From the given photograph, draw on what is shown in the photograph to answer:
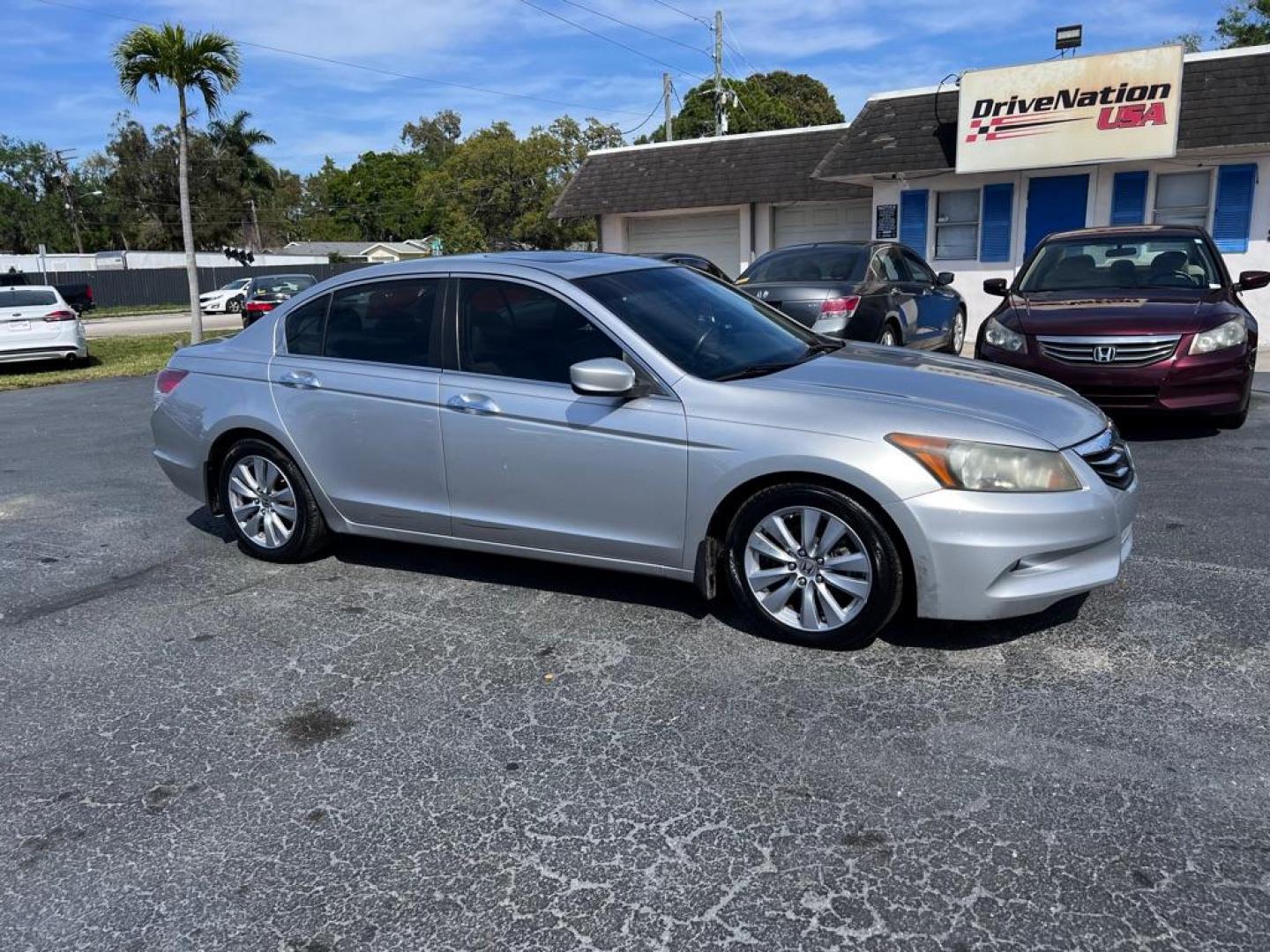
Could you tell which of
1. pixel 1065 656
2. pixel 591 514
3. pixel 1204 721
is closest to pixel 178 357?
pixel 591 514

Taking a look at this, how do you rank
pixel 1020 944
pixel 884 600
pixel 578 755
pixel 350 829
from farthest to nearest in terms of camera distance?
pixel 884 600 < pixel 578 755 < pixel 350 829 < pixel 1020 944

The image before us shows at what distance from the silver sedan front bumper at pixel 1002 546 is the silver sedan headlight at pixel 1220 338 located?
433 centimetres

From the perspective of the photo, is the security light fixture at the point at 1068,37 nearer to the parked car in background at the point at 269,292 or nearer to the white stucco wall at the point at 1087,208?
the white stucco wall at the point at 1087,208

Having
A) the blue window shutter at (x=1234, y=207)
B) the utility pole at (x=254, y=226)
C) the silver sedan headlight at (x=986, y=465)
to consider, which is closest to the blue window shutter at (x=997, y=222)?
the blue window shutter at (x=1234, y=207)

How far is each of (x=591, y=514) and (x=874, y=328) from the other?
5847 mm

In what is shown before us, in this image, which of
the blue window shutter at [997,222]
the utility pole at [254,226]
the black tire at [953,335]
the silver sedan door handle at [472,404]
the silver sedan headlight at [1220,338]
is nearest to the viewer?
the silver sedan door handle at [472,404]

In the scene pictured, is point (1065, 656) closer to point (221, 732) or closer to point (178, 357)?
point (221, 732)

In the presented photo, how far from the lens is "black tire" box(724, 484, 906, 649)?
391cm

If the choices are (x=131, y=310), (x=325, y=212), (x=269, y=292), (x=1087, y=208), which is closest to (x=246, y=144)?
(x=131, y=310)

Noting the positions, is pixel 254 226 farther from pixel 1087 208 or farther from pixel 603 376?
pixel 603 376

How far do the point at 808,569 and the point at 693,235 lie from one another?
19.6m

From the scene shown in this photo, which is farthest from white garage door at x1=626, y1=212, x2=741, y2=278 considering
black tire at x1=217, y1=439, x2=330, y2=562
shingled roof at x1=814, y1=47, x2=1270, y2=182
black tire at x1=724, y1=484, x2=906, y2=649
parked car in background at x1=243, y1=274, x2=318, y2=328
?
black tire at x1=724, y1=484, x2=906, y2=649

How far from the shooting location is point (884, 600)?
3939 millimetres

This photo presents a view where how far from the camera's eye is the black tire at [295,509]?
534 cm
